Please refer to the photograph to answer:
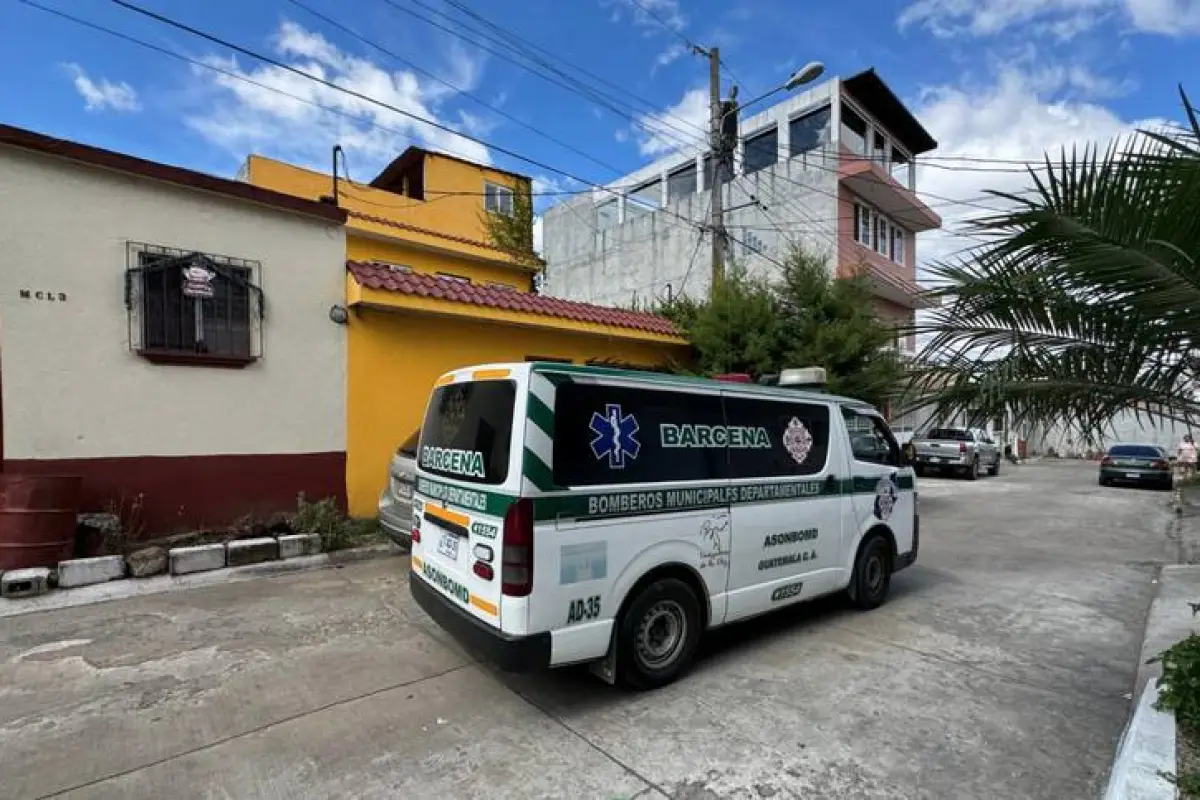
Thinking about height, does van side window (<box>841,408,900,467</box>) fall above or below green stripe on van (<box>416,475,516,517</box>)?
above

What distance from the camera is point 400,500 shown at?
250 inches

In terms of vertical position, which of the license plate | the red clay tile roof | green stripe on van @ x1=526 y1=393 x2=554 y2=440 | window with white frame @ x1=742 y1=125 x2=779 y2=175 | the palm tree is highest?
window with white frame @ x1=742 y1=125 x2=779 y2=175

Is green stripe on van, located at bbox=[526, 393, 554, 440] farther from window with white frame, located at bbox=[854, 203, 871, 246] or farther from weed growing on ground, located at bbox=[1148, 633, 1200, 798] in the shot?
window with white frame, located at bbox=[854, 203, 871, 246]

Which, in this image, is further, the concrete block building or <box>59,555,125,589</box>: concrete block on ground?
the concrete block building

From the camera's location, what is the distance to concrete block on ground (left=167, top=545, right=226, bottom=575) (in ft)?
19.8

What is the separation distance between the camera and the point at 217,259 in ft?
23.1

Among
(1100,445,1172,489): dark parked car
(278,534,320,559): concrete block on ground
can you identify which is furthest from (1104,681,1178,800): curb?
(1100,445,1172,489): dark parked car

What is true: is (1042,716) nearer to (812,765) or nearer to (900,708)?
(900,708)

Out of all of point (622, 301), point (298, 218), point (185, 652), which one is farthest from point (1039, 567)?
point (622, 301)

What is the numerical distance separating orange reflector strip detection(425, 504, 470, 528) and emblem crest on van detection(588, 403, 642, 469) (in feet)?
2.94

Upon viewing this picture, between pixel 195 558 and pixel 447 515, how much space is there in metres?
3.74

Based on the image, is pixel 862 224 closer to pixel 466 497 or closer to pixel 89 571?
pixel 466 497

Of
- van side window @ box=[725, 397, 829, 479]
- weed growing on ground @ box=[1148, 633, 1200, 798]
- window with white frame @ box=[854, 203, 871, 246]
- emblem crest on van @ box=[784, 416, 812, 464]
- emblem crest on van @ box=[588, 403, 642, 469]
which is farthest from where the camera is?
window with white frame @ box=[854, 203, 871, 246]

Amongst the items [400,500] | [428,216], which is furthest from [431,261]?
[400,500]
